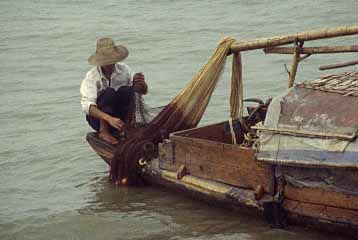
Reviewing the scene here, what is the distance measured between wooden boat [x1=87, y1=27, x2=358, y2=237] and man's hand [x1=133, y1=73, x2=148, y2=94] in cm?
88

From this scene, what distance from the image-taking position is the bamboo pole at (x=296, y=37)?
5.32 metres

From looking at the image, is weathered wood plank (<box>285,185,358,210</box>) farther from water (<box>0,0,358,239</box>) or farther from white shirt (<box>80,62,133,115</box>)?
white shirt (<box>80,62,133,115</box>)

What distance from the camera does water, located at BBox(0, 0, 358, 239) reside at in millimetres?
5645

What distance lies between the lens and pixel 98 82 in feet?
21.4

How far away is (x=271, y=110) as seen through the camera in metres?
5.02

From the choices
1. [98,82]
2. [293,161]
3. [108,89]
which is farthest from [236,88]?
[293,161]

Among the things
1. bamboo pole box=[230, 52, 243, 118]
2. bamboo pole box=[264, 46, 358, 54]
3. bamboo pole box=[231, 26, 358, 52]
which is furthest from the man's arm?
bamboo pole box=[264, 46, 358, 54]

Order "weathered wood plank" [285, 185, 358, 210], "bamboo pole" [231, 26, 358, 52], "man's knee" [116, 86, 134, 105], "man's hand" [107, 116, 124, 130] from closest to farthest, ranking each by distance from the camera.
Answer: "weathered wood plank" [285, 185, 358, 210]
"bamboo pole" [231, 26, 358, 52]
"man's hand" [107, 116, 124, 130]
"man's knee" [116, 86, 134, 105]

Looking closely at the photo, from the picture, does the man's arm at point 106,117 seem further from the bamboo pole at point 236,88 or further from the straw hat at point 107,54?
the bamboo pole at point 236,88

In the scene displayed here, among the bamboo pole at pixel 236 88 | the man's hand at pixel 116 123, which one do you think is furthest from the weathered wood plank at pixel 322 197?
the man's hand at pixel 116 123

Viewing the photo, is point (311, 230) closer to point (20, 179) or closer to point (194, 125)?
point (194, 125)

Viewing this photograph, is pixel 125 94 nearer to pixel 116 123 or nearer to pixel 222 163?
pixel 116 123

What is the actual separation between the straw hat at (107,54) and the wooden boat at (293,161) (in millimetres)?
1089

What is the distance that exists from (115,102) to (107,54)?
0.44 m
